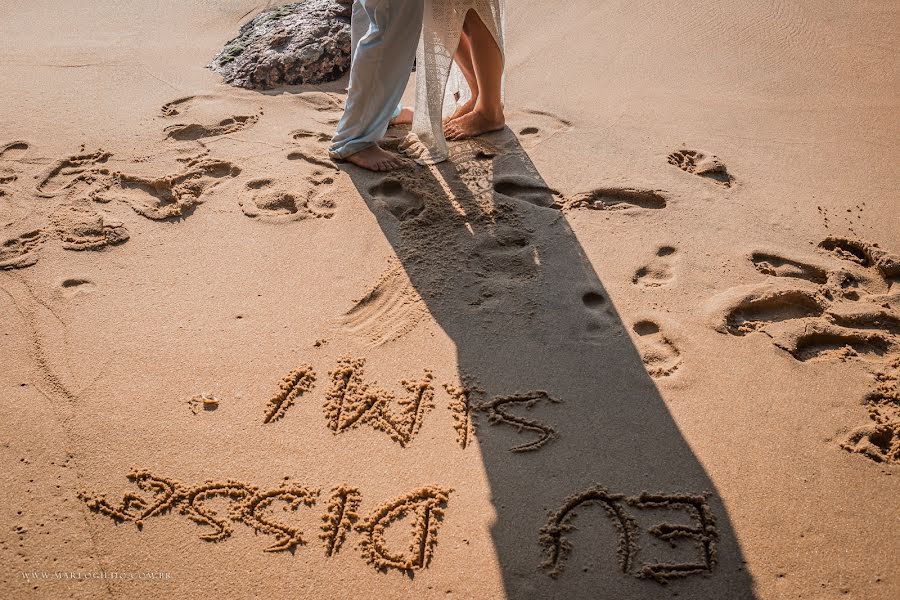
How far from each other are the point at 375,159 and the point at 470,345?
4.05ft

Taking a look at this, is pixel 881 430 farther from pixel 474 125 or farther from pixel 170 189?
pixel 170 189

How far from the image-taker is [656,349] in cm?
214

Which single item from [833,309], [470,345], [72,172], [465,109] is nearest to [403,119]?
[465,109]

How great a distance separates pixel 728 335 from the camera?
2168mm

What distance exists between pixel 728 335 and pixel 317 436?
1.32 m

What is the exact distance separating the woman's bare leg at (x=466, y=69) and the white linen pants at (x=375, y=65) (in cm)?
33

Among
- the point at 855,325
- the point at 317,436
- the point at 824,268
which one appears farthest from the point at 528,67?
the point at 317,436

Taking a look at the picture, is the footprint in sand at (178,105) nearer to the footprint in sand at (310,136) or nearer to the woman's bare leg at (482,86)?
the footprint in sand at (310,136)

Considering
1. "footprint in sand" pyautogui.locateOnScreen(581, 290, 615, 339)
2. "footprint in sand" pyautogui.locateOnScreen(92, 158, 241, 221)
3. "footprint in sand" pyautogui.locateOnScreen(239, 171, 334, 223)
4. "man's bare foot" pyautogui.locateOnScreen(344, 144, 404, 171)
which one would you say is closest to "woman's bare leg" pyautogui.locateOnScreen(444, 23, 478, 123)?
"man's bare foot" pyautogui.locateOnScreen(344, 144, 404, 171)

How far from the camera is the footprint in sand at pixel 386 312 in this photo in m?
2.25

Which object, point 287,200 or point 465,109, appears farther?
point 465,109

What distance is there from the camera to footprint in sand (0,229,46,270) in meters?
2.55

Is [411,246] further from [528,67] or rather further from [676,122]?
[528,67]

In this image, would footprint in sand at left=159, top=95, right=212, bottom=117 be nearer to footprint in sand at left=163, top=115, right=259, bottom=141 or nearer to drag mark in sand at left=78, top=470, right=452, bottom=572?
footprint in sand at left=163, top=115, right=259, bottom=141
